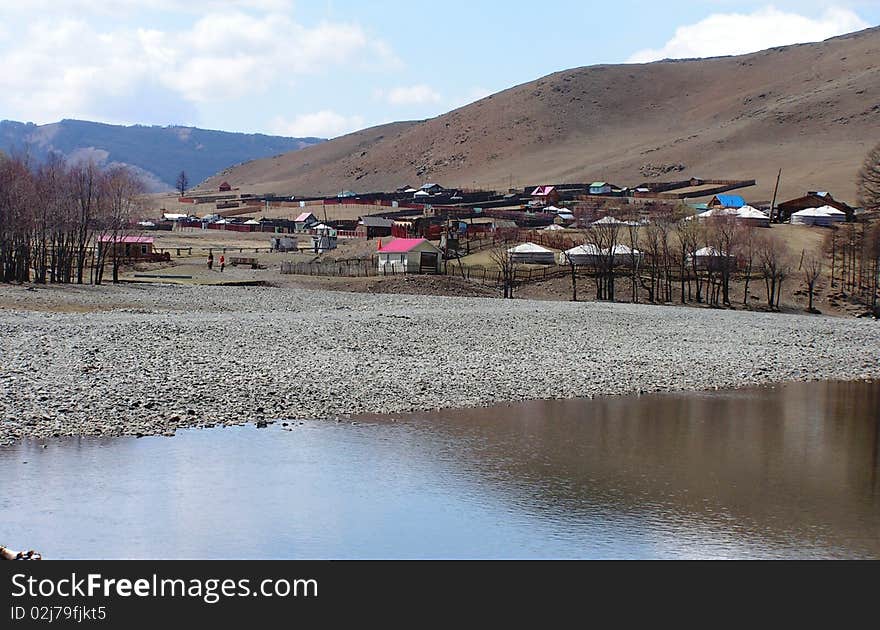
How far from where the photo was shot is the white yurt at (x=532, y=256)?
68000 millimetres

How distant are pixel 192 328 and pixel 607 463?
14.8 meters

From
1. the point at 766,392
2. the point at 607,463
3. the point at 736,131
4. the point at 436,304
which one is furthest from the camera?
the point at 736,131

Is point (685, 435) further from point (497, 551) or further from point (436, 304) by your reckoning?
point (436, 304)

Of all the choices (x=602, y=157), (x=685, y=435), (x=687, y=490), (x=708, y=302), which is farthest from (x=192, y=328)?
(x=602, y=157)

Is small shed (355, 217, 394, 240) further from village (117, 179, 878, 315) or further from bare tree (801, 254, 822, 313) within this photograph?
bare tree (801, 254, 822, 313)

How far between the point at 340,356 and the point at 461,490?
1107cm

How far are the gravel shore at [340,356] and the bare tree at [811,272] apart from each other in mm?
12318

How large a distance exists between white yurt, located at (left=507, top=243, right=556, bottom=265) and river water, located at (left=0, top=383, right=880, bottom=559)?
1749 inches

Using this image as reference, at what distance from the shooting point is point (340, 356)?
1109 inches

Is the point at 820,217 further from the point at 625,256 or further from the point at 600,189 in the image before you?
the point at 600,189

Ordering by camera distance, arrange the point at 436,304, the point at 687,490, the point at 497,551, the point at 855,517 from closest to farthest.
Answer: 1. the point at 497,551
2. the point at 855,517
3. the point at 687,490
4. the point at 436,304

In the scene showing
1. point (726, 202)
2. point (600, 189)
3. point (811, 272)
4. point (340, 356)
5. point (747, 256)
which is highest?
point (600, 189)

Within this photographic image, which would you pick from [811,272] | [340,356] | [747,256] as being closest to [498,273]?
[747,256]

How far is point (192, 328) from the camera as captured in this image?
3047cm
